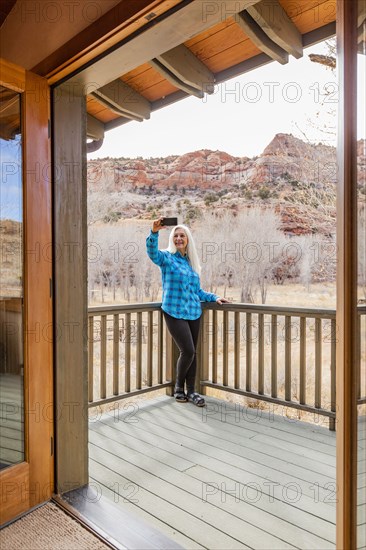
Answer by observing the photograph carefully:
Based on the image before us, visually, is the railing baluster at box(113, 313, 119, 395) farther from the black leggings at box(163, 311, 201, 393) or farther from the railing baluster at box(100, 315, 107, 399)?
the black leggings at box(163, 311, 201, 393)

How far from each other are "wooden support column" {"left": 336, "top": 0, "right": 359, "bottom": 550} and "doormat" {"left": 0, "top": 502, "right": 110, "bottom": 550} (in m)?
1.12

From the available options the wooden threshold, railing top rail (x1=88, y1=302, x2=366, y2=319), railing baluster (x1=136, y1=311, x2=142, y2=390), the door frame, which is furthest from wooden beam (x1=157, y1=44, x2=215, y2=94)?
the wooden threshold

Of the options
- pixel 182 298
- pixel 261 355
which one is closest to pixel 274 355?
pixel 261 355

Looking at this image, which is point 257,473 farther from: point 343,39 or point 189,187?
point 189,187

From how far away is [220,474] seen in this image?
2307 mm

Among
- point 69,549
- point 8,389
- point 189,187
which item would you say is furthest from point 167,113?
point 69,549

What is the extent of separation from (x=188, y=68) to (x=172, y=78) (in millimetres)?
115

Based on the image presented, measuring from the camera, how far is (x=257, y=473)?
232 centimetres

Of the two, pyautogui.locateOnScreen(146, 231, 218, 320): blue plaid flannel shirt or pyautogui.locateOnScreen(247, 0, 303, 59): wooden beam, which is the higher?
pyautogui.locateOnScreen(247, 0, 303, 59): wooden beam

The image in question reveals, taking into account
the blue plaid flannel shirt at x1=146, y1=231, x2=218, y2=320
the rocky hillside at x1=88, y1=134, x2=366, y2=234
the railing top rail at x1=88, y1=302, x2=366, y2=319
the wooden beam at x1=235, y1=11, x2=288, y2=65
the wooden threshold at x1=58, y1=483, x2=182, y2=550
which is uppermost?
the rocky hillside at x1=88, y1=134, x2=366, y2=234

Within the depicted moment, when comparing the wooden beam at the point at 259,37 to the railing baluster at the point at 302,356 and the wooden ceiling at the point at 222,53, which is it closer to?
the wooden ceiling at the point at 222,53

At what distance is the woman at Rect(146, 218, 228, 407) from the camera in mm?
3344

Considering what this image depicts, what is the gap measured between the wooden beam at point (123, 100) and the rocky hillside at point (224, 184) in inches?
186

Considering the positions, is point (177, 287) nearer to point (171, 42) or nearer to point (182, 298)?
point (182, 298)
